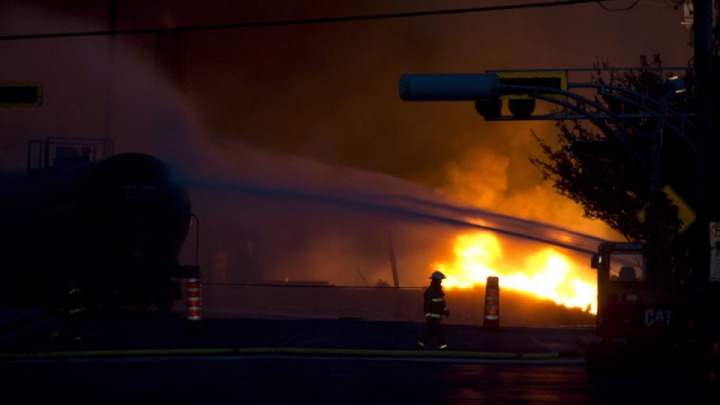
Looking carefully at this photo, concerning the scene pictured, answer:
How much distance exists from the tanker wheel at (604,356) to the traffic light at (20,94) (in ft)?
64.9

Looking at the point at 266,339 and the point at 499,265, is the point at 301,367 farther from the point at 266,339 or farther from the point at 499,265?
the point at 499,265

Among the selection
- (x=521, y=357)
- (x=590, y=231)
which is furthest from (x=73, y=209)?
(x=590, y=231)

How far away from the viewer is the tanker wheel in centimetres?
1798

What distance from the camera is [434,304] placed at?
22.1 metres

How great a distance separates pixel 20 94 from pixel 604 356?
20375 millimetres

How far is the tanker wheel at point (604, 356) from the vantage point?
708 inches

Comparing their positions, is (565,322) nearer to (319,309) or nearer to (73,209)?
(319,309)

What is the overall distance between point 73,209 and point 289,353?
37.8 feet

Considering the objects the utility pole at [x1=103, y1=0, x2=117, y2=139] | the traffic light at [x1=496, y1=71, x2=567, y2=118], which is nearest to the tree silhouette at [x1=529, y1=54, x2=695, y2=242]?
the traffic light at [x1=496, y1=71, x2=567, y2=118]

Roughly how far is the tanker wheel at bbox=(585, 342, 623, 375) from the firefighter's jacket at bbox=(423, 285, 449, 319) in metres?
4.32

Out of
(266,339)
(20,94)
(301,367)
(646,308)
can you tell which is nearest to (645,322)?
(646,308)

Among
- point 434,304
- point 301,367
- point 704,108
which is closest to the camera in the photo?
point 301,367

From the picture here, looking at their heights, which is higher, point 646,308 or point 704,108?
point 704,108

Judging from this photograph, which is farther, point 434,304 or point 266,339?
point 266,339
